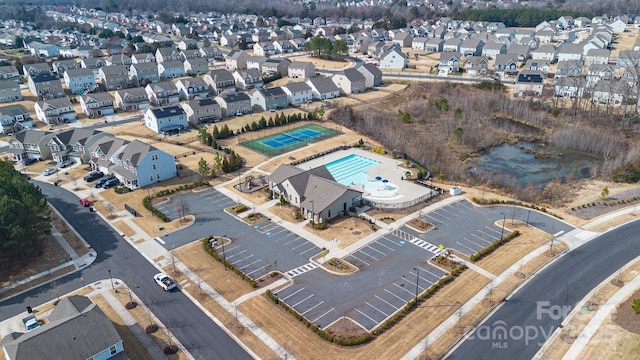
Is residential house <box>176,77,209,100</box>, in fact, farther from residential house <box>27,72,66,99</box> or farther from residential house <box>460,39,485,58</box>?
residential house <box>460,39,485,58</box>

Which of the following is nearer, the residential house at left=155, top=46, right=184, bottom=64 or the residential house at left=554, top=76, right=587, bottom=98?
the residential house at left=554, top=76, right=587, bottom=98

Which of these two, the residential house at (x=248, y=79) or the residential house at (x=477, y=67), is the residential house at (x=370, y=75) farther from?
the residential house at (x=248, y=79)

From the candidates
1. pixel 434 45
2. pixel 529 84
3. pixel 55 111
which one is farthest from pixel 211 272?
pixel 434 45

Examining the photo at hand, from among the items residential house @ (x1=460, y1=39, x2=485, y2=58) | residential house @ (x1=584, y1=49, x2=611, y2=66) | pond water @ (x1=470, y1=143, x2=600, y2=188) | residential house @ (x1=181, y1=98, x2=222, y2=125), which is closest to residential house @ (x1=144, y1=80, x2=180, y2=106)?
residential house @ (x1=181, y1=98, x2=222, y2=125)

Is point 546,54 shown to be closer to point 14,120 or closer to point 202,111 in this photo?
point 202,111

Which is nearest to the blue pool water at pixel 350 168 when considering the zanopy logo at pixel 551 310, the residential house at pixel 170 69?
the zanopy logo at pixel 551 310

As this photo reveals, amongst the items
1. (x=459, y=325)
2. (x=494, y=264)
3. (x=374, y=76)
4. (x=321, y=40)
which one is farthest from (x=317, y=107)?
(x=459, y=325)

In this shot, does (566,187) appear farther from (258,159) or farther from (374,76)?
(374,76)
